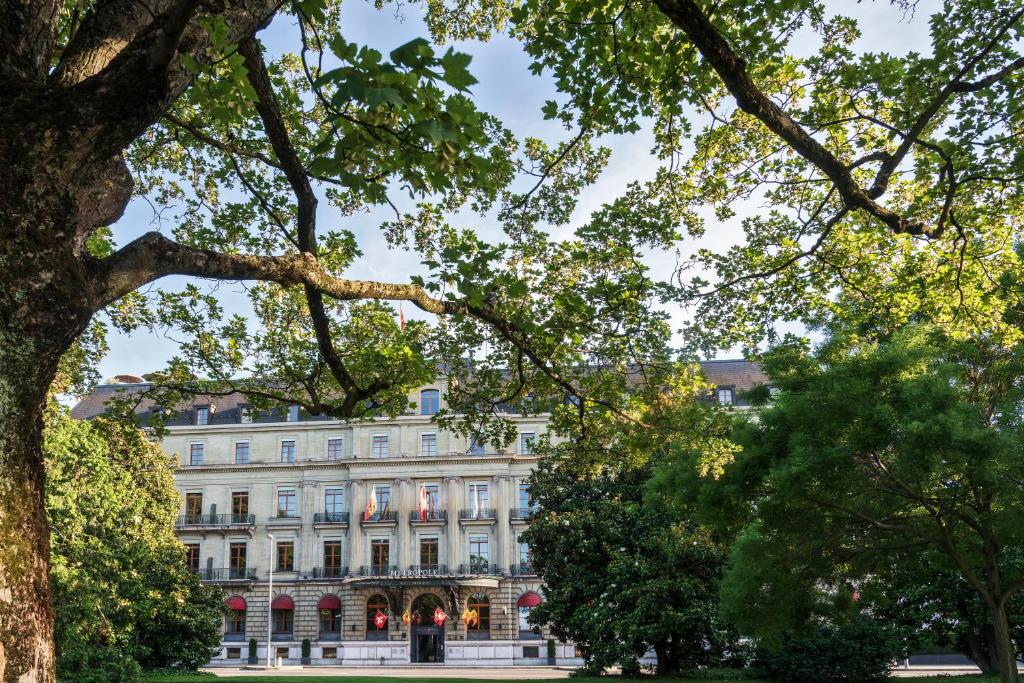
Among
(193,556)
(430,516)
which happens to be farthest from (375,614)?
(193,556)

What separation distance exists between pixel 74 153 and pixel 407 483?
155 feet

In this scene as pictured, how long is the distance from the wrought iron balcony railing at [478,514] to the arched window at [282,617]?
12.0 m

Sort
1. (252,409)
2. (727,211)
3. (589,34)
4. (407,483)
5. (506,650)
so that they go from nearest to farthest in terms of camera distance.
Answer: (589,34), (727,211), (252,409), (506,650), (407,483)

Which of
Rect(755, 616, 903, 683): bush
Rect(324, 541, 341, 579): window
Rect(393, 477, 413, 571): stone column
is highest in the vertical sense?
Rect(393, 477, 413, 571): stone column

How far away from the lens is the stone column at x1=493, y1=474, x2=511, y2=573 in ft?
159

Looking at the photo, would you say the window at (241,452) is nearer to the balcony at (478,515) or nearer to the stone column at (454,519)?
the stone column at (454,519)

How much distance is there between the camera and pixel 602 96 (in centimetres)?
870

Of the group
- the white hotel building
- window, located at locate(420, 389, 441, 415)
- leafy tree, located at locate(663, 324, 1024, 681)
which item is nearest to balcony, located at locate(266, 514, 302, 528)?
the white hotel building

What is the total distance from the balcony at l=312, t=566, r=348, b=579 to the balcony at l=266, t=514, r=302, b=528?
313cm

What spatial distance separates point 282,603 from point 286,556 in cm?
291

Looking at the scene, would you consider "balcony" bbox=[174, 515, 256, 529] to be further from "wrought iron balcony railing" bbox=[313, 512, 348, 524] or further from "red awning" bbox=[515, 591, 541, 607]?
"red awning" bbox=[515, 591, 541, 607]

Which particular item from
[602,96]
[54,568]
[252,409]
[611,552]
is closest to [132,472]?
[54,568]

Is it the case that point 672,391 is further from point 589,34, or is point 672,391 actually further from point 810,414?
point 810,414

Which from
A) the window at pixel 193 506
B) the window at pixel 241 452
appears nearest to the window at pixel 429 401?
the window at pixel 241 452
